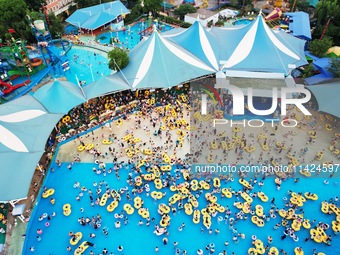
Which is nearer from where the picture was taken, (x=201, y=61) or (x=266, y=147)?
(x=266, y=147)

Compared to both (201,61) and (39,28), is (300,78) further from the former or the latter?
(39,28)

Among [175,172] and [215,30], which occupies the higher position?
[215,30]

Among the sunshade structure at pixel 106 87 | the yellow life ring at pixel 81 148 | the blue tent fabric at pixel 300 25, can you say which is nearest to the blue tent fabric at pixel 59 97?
the sunshade structure at pixel 106 87

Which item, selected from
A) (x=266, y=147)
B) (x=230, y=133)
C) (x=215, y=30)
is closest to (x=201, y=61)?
(x=215, y=30)

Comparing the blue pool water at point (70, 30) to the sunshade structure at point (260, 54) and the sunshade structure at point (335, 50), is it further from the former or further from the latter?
the sunshade structure at point (335, 50)

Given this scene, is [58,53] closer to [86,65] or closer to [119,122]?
[86,65]

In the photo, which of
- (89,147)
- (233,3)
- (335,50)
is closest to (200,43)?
(89,147)
